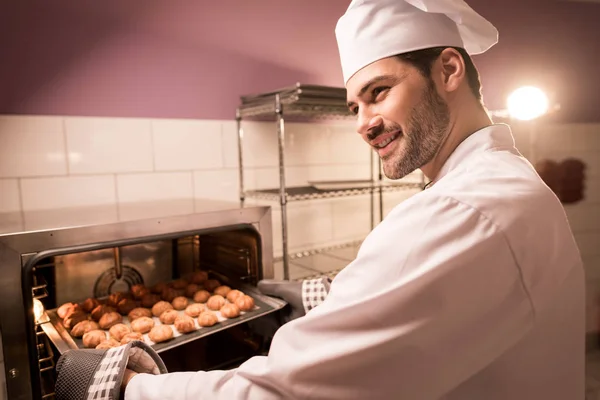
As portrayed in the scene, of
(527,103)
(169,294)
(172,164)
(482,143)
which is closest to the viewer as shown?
(482,143)

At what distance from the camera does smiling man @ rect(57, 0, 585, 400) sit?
55 centimetres

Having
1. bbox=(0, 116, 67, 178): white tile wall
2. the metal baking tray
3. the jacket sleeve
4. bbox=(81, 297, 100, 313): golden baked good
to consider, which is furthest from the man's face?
bbox=(0, 116, 67, 178): white tile wall

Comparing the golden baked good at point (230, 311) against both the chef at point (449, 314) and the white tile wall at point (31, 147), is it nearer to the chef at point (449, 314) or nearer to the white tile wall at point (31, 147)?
the chef at point (449, 314)

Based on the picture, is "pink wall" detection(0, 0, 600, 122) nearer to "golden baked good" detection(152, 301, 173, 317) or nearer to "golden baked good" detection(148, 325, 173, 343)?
"golden baked good" detection(152, 301, 173, 317)

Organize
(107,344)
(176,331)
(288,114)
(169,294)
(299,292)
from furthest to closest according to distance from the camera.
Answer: (288,114)
(169,294)
(299,292)
(176,331)
(107,344)

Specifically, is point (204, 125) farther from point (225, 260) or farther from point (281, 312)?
point (281, 312)

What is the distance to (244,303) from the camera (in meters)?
1.24

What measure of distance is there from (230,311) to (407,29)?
35.0 inches

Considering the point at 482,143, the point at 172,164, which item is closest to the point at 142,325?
the point at 172,164

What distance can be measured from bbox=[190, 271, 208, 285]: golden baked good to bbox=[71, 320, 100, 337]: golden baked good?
39cm

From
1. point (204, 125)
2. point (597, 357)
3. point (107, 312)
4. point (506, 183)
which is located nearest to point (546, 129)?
point (597, 357)

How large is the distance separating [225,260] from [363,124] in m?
0.86

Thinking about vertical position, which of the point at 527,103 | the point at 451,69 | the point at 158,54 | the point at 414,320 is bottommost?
the point at 414,320

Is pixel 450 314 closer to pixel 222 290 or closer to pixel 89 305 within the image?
pixel 222 290
